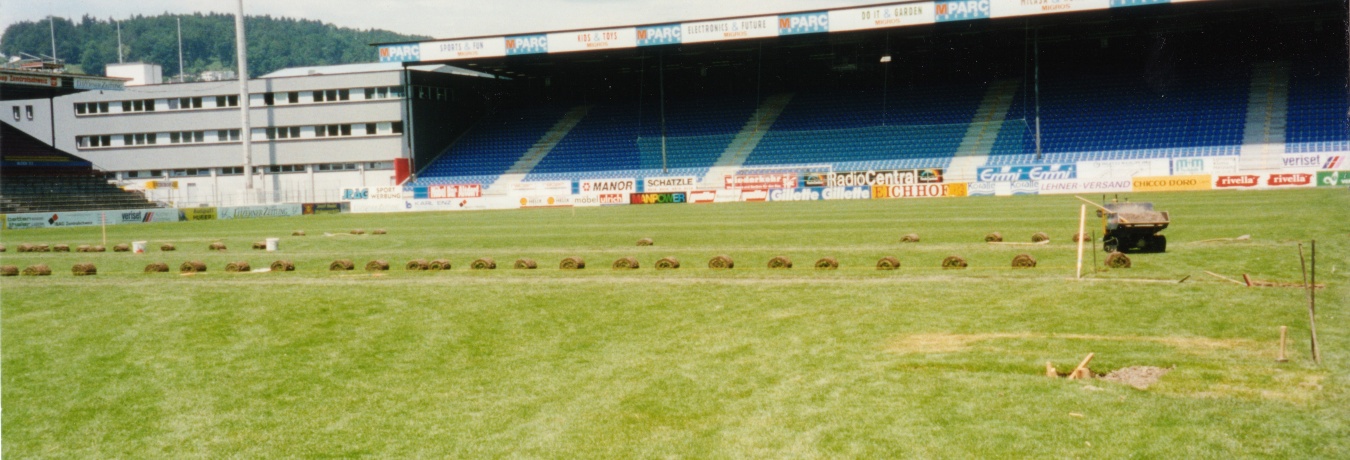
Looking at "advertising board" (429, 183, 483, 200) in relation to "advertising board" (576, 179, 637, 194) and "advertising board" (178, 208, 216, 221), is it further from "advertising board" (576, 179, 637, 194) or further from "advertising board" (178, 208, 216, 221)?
"advertising board" (178, 208, 216, 221)

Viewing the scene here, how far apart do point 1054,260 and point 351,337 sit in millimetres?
13655

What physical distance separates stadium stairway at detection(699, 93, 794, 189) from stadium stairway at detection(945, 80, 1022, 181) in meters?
12.8

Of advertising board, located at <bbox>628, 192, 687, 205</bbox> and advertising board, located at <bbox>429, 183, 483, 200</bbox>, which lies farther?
advertising board, located at <bbox>429, 183, 483, 200</bbox>

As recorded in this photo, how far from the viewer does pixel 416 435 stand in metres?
9.73

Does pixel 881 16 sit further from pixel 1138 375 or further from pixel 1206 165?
pixel 1138 375

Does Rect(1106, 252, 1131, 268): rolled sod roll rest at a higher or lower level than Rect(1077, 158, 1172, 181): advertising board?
lower

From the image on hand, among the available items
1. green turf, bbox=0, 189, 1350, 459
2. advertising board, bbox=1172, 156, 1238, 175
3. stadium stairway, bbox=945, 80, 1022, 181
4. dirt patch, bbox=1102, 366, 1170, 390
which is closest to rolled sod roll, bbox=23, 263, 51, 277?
green turf, bbox=0, 189, 1350, 459

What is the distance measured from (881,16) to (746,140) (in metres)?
13.7

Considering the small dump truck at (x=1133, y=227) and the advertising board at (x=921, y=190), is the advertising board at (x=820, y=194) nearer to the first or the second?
the advertising board at (x=921, y=190)

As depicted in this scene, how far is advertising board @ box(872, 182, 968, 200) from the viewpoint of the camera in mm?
51438

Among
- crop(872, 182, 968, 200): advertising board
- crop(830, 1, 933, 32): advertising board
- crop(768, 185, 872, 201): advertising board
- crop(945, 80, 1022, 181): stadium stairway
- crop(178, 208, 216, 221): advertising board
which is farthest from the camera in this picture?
crop(178, 208, 216, 221): advertising board

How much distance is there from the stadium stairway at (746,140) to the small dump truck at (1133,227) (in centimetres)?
3676

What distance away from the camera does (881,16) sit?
51750 millimetres

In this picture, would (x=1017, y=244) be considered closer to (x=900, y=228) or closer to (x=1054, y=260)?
(x=1054, y=260)
